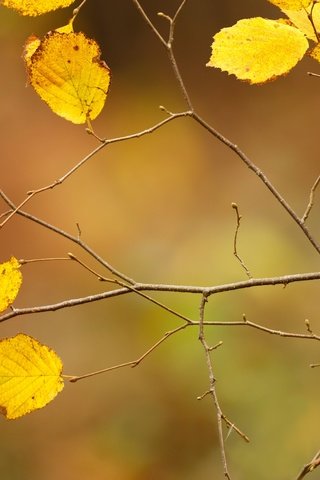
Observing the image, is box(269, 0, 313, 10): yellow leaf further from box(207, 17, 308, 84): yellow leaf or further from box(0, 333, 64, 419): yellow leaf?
box(0, 333, 64, 419): yellow leaf

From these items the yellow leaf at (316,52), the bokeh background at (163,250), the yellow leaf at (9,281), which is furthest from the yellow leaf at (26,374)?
the bokeh background at (163,250)

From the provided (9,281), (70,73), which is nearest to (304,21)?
(70,73)

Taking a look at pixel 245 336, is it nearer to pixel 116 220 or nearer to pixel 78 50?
pixel 116 220

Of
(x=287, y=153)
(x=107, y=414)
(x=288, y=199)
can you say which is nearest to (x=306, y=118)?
(x=287, y=153)

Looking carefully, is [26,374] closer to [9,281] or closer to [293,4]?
[9,281]

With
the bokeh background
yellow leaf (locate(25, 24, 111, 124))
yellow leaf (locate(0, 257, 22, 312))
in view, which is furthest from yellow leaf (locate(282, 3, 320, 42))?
the bokeh background

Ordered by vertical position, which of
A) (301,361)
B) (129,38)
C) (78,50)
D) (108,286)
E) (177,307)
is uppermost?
(129,38)

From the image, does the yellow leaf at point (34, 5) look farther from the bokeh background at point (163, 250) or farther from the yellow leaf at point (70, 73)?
the bokeh background at point (163, 250)
